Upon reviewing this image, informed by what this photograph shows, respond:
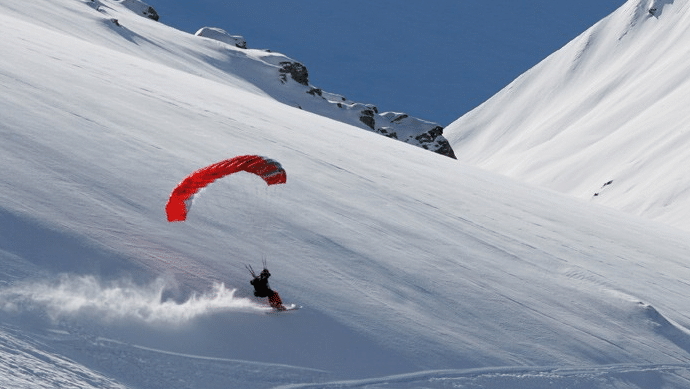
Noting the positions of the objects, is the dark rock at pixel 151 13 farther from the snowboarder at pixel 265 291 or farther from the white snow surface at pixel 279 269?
the snowboarder at pixel 265 291

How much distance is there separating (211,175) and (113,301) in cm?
278

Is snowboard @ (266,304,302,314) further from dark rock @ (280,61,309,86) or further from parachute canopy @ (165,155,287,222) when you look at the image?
dark rock @ (280,61,309,86)

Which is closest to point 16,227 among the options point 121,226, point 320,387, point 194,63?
point 121,226

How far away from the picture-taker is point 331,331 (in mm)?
18125

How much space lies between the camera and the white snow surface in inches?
637

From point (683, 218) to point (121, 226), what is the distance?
87.3 meters

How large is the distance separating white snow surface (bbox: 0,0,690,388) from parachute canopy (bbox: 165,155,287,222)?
1.32 metres

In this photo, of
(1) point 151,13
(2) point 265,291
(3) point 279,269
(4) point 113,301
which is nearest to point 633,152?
(1) point 151,13

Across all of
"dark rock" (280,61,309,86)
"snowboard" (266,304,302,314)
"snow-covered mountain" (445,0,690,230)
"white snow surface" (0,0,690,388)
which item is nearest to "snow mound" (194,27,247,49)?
"dark rock" (280,61,309,86)

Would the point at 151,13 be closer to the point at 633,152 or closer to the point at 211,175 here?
the point at 633,152

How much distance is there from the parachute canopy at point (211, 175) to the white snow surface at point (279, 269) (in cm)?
132

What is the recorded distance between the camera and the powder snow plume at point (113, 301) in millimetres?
15891

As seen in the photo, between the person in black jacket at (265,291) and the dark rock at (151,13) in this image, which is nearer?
the person in black jacket at (265,291)

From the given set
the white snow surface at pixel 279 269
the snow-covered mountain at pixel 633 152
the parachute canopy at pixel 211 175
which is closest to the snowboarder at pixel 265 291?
the white snow surface at pixel 279 269
